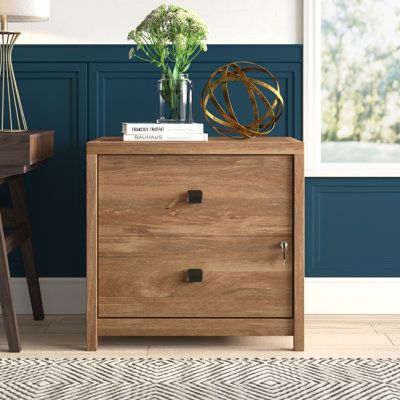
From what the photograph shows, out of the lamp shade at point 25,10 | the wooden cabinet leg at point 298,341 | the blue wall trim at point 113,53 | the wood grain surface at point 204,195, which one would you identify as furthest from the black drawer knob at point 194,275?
the lamp shade at point 25,10

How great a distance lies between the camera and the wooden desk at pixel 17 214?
292 centimetres

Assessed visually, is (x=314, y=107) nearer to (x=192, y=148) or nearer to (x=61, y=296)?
(x=192, y=148)

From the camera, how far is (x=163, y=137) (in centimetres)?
297

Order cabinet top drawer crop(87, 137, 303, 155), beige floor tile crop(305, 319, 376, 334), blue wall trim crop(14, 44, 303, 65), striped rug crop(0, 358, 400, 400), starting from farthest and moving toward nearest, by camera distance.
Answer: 1. blue wall trim crop(14, 44, 303, 65)
2. beige floor tile crop(305, 319, 376, 334)
3. cabinet top drawer crop(87, 137, 303, 155)
4. striped rug crop(0, 358, 400, 400)

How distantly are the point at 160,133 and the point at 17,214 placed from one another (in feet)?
2.40

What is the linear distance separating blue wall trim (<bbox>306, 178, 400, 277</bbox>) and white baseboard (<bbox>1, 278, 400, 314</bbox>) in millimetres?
36

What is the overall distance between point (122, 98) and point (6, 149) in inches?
28.8

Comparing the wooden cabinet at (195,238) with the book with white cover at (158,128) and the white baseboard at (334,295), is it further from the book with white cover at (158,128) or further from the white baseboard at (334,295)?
the white baseboard at (334,295)

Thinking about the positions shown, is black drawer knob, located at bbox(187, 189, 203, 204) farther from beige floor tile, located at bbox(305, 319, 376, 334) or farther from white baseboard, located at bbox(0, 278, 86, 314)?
white baseboard, located at bbox(0, 278, 86, 314)

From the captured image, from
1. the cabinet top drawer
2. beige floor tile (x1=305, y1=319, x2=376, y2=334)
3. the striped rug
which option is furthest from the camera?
beige floor tile (x1=305, y1=319, x2=376, y2=334)

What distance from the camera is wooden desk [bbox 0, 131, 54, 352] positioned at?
115 inches

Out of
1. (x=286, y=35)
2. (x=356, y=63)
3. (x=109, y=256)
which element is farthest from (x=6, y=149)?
(x=356, y=63)

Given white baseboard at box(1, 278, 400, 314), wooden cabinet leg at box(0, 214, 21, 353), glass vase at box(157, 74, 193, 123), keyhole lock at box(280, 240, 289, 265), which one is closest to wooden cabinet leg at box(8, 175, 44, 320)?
white baseboard at box(1, 278, 400, 314)

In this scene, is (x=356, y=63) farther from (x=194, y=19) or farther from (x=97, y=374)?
(x=97, y=374)
